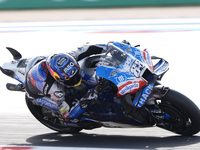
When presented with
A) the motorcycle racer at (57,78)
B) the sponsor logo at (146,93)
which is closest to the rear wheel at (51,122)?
the motorcycle racer at (57,78)

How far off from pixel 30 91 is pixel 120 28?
7.27 metres

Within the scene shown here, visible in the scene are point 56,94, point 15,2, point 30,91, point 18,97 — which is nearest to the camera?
point 56,94

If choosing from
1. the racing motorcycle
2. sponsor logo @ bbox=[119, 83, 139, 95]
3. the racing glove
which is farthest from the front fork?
the racing glove

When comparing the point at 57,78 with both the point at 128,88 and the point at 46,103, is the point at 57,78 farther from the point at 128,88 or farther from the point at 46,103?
the point at 128,88

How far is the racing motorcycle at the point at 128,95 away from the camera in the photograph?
451cm

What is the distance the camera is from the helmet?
472 cm

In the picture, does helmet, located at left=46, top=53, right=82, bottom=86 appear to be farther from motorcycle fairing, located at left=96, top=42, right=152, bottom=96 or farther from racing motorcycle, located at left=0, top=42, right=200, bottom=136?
motorcycle fairing, located at left=96, top=42, right=152, bottom=96

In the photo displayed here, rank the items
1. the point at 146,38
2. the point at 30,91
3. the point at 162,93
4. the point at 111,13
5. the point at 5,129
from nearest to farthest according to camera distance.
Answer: the point at 162,93 → the point at 30,91 → the point at 5,129 → the point at 146,38 → the point at 111,13

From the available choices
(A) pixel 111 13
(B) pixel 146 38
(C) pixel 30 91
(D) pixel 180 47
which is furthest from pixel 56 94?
(A) pixel 111 13

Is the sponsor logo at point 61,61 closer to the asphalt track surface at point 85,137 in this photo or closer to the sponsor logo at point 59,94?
the sponsor logo at point 59,94

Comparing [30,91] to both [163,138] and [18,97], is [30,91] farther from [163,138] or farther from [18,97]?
[18,97]

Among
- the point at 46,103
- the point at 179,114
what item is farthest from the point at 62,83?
the point at 179,114

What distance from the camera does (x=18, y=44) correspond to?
36.4ft

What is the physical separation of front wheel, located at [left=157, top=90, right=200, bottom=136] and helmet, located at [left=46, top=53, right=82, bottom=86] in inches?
39.1
